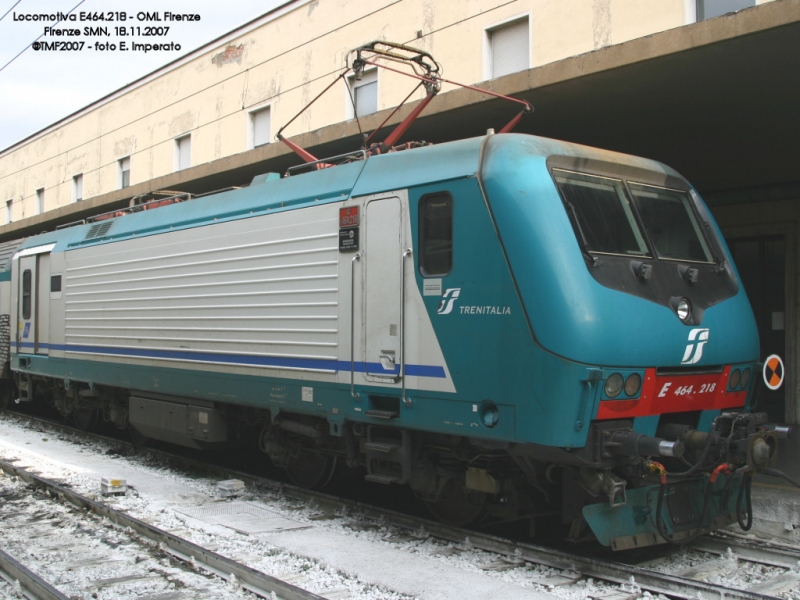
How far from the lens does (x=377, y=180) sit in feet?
22.2

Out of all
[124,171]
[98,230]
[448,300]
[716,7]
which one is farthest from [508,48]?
[124,171]

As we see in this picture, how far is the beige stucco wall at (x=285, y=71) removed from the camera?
10.1 m

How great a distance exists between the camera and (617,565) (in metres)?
5.67

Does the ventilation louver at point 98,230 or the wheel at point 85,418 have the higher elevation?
the ventilation louver at point 98,230

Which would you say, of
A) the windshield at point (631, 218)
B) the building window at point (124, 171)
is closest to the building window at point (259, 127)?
the building window at point (124, 171)

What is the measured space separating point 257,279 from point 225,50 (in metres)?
10.5

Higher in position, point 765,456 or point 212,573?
point 765,456

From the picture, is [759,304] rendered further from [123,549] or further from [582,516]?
[123,549]

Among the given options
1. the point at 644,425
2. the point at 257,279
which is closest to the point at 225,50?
the point at 257,279

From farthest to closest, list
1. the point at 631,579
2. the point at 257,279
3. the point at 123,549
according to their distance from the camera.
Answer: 1. the point at 257,279
2. the point at 123,549
3. the point at 631,579

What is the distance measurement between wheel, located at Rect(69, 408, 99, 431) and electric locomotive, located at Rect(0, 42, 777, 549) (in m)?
5.09

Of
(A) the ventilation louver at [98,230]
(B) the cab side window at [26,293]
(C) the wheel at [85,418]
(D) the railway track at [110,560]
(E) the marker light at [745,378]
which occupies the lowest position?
(D) the railway track at [110,560]

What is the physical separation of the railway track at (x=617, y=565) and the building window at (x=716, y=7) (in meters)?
5.46

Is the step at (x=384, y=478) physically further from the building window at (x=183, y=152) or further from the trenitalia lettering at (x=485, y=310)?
the building window at (x=183, y=152)
